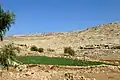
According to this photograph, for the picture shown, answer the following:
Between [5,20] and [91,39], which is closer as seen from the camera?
[5,20]

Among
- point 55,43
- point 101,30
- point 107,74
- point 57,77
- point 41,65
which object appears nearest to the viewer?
point 57,77

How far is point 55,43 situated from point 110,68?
212 feet

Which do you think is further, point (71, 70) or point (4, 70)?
point (71, 70)

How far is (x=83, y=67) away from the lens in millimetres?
38406

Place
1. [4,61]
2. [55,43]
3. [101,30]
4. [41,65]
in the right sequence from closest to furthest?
1. [4,61]
2. [41,65]
3. [55,43]
4. [101,30]

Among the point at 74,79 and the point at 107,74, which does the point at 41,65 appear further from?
the point at 74,79

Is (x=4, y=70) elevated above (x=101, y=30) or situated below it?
below

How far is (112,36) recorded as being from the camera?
10550 cm

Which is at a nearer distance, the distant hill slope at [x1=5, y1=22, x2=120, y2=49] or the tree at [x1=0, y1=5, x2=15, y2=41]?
the tree at [x1=0, y1=5, x2=15, y2=41]

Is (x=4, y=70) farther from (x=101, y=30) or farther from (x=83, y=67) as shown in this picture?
(x=101, y=30)

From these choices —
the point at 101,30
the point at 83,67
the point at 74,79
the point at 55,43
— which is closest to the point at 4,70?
the point at 74,79

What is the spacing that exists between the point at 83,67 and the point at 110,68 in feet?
9.42

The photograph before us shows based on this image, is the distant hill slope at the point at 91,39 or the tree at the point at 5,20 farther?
the distant hill slope at the point at 91,39

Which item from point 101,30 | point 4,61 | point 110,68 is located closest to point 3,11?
point 4,61
